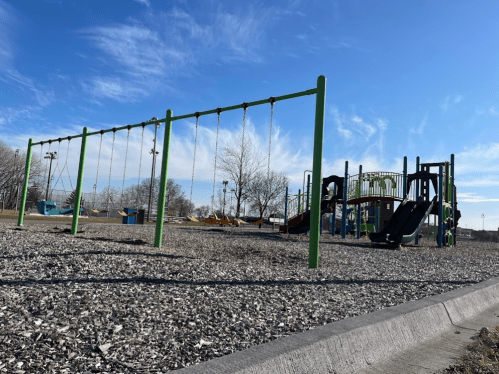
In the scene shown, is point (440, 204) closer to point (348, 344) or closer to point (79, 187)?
point (79, 187)

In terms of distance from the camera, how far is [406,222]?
14422 millimetres

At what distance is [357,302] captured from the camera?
3.71 metres

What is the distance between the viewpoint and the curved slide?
42.2ft

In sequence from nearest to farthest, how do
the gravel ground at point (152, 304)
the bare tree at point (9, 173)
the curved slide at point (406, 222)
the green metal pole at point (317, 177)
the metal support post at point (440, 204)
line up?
1. the gravel ground at point (152, 304)
2. the green metal pole at point (317, 177)
3. the curved slide at point (406, 222)
4. the metal support post at point (440, 204)
5. the bare tree at point (9, 173)

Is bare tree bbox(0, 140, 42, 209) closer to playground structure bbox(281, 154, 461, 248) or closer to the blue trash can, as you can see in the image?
the blue trash can

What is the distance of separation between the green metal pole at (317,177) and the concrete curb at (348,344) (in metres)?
2.55

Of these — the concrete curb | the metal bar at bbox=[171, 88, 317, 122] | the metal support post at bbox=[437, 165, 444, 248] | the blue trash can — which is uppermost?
the metal bar at bbox=[171, 88, 317, 122]

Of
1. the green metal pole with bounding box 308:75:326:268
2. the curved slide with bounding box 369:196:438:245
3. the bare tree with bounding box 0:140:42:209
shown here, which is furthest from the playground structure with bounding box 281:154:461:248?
the bare tree with bounding box 0:140:42:209

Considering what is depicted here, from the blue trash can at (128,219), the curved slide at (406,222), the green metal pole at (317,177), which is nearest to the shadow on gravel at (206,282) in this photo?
the green metal pole at (317,177)

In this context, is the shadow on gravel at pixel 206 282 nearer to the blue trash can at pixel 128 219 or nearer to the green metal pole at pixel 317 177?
the green metal pole at pixel 317 177

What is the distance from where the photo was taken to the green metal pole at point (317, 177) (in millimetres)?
6191

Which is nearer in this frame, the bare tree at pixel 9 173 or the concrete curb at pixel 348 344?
the concrete curb at pixel 348 344

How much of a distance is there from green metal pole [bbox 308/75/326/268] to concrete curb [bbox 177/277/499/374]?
100 inches

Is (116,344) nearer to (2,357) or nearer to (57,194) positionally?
(2,357)
